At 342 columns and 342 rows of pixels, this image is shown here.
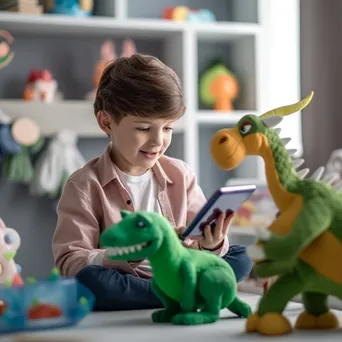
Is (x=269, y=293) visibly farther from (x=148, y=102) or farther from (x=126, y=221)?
(x=148, y=102)

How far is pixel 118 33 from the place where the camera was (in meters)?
3.29

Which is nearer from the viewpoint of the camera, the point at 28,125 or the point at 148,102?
the point at 148,102

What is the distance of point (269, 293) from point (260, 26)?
236 centimetres

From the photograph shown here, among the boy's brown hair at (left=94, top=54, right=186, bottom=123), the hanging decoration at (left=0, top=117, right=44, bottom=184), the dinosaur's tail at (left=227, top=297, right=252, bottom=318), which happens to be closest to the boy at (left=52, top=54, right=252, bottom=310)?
the boy's brown hair at (left=94, top=54, right=186, bottom=123)

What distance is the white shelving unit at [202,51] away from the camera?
3102mm

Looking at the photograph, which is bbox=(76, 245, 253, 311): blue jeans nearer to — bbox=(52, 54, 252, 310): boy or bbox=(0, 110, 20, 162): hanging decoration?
bbox=(52, 54, 252, 310): boy

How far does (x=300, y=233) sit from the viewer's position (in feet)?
3.45

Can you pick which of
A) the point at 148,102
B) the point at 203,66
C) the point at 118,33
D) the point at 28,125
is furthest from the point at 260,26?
the point at 148,102

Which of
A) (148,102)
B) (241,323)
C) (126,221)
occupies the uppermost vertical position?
(148,102)

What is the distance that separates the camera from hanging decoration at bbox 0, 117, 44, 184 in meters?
3.02

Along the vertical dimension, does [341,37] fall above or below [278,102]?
above

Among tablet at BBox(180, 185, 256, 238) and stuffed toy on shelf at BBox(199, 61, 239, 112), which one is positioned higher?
stuffed toy on shelf at BBox(199, 61, 239, 112)

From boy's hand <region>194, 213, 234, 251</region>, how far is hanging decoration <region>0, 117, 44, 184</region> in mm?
1790

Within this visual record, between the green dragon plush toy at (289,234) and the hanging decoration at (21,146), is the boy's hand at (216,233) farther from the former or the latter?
the hanging decoration at (21,146)
